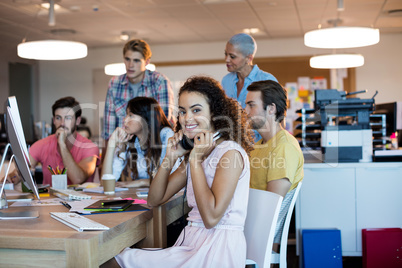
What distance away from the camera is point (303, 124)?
3613 millimetres

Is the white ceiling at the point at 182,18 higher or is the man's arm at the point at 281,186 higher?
the white ceiling at the point at 182,18

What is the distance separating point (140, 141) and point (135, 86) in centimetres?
89

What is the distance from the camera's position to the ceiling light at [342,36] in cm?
373

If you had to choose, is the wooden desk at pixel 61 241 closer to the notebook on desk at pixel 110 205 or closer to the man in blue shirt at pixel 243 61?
the notebook on desk at pixel 110 205

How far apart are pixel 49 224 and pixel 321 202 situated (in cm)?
206

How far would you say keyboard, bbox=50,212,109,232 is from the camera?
4.56 feet

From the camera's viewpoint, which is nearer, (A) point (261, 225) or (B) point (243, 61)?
(A) point (261, 225)

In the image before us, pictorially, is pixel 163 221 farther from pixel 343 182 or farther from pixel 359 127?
pixel 359 127

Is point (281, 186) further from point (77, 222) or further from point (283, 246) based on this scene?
point (77, 222)

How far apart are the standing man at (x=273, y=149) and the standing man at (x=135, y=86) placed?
118cm

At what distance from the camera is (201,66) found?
25.3 ft

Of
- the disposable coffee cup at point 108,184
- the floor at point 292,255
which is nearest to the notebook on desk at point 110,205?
the disposable coffee cup at point 108,184

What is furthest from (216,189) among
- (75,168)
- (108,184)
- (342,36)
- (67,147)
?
(342,36)

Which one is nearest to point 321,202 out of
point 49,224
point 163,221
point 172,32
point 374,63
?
point 163,221
